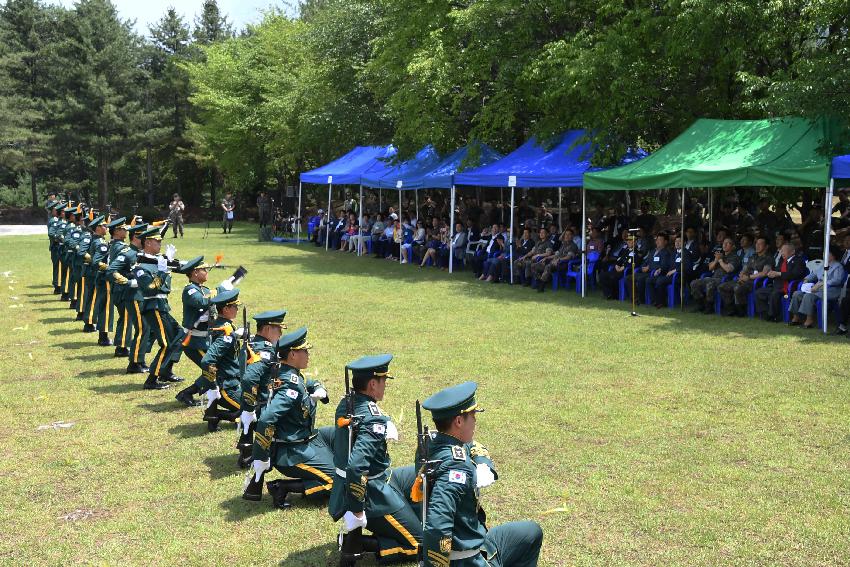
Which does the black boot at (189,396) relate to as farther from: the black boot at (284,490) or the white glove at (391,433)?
the white glove at (391,433)

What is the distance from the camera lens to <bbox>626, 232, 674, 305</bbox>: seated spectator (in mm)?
17109

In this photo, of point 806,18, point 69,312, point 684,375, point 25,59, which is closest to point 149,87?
point 25,59

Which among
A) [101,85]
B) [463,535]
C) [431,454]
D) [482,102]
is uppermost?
[101,85]

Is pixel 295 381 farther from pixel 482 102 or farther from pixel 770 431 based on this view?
pixel 482 102

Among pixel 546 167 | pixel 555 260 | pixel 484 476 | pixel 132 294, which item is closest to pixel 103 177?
pixel 546 167

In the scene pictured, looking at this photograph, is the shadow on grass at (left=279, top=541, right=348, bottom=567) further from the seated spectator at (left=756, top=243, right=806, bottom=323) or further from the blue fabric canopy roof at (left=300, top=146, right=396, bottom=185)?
the blue fabric canopy roof at (left=300, top=146, right=396, bottom=185)

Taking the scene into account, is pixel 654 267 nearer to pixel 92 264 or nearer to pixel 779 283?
pixel 779 283

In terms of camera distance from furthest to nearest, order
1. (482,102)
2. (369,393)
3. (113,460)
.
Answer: (482,102)
(113,460)
(369,393)

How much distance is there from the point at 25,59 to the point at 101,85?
7.94 meters

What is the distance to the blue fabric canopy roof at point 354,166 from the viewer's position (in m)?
29.9

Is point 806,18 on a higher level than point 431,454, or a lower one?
higher

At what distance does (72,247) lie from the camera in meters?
17.1

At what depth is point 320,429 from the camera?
7.48 metres

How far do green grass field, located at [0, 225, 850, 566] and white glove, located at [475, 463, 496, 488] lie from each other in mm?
1804
